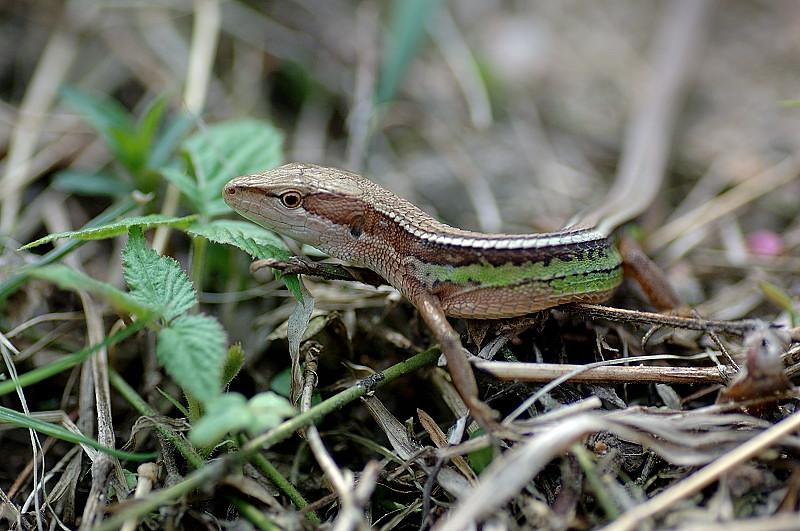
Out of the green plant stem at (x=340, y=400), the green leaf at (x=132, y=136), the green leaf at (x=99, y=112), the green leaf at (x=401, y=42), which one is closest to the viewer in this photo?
the green plant stem at (x=340, y=400)

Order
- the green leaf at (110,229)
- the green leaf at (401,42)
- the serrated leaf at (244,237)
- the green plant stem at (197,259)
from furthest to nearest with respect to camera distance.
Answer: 1. the green leaf at (401,42)
2. the green plant stem at (197,259)
3. the serrated leaf at (244,237)
4. the green leaf at (110,229)

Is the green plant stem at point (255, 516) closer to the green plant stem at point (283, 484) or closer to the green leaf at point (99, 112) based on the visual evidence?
the green plant stem at point (283, 484)

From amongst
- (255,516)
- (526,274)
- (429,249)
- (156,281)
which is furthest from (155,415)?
(526,274)

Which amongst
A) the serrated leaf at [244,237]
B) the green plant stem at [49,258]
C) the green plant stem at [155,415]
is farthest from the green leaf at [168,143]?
the green plant stem at [155,415]

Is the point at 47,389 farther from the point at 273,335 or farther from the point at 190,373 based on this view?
the point at 190,373

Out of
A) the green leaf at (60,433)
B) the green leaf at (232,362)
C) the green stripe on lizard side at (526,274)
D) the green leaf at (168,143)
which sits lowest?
the green leaf at (60,433)

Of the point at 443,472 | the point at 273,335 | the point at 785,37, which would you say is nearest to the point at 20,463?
the point at 273,335
